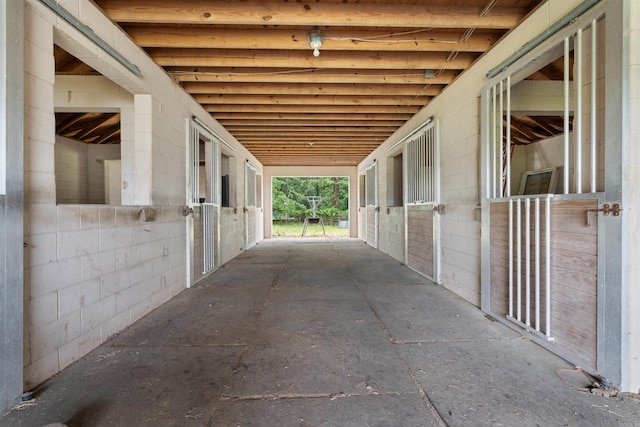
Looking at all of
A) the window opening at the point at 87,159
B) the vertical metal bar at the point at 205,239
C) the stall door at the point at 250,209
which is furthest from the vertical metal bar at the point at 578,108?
the stall door at the point at 250,209

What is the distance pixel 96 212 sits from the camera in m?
2.22

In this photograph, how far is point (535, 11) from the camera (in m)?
2.35

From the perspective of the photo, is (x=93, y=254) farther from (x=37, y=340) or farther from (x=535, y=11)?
(x=535, y=11)

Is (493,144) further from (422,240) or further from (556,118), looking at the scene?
(556,118)

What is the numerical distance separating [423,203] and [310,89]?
242cm

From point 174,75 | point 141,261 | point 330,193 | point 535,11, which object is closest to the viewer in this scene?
point 535,11

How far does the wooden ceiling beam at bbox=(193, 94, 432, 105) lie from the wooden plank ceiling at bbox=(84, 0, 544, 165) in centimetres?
1

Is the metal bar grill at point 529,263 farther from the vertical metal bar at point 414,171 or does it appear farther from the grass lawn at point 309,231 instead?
the grass lawn at point 309,231

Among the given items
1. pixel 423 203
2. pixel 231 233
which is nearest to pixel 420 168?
pixel 423 203

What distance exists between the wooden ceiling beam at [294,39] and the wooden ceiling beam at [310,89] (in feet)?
3.50

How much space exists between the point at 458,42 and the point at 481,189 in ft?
4.86

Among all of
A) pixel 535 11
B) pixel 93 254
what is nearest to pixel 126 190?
pixel 93 254

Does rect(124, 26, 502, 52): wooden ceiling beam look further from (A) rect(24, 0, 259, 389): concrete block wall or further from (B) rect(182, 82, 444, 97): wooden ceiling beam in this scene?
(B) rect(182, 82, 444, 97): wooden ceiling beam

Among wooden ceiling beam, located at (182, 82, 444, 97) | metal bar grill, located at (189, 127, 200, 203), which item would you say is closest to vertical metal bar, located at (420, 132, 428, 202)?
wooden ceiling beam, located at (182, 82, 444, 97)
